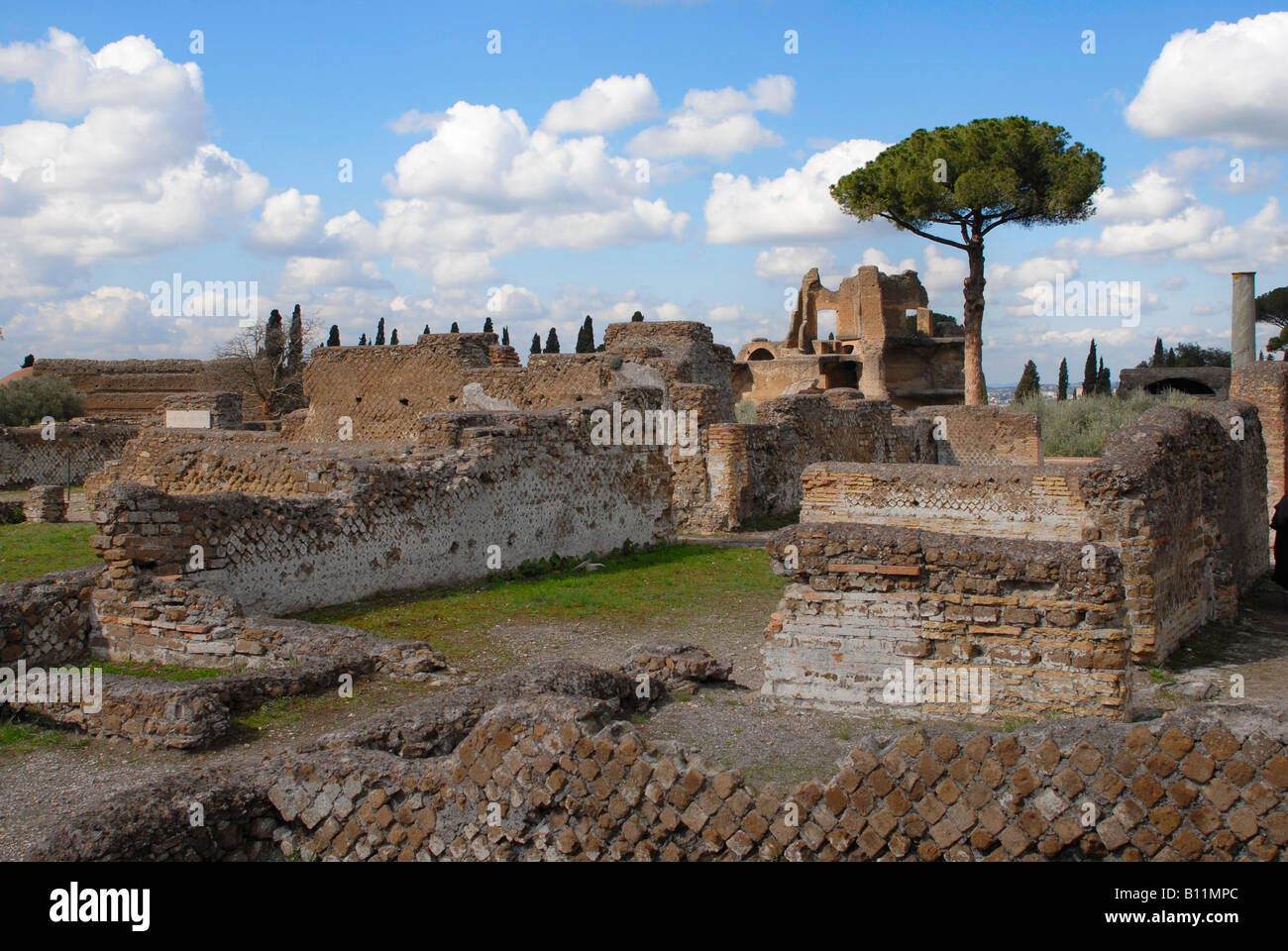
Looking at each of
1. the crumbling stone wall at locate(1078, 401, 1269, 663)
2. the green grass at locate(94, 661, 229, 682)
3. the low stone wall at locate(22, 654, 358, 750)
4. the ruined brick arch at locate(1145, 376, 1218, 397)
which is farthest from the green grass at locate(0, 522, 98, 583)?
the ruined brick arch at locate(1145, 376, 1218, 397)

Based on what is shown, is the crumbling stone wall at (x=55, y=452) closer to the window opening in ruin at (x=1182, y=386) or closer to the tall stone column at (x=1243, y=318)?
the tall stone column at (x=1243, y=318)

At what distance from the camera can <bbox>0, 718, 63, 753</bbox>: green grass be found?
6.62 metres

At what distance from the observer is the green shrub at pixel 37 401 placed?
3909 centimetres

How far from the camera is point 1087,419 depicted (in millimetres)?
29656

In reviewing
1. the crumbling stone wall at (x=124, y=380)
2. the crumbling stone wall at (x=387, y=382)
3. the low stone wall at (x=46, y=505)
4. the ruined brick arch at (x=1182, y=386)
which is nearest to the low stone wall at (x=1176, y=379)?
the ruined brick arch at (x=1182, y=386)

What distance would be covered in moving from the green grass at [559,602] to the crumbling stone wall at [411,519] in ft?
1.26

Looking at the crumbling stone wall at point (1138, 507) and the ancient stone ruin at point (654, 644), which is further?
the crumbling stone wall at point (1138, 507)

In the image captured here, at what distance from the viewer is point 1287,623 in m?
10.8

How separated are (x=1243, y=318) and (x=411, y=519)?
67.1 feet

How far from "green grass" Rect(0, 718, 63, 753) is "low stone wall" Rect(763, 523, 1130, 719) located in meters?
4.74

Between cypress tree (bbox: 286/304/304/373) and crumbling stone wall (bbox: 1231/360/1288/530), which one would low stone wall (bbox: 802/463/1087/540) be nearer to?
crumbling stone wall (bbox: 1231/360/1288/530)
